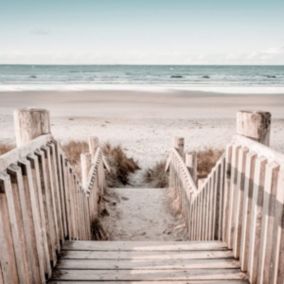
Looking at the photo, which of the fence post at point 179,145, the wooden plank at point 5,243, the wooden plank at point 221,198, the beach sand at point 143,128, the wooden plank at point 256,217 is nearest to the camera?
the wooden plank at point 5,243

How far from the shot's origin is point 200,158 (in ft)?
27.2

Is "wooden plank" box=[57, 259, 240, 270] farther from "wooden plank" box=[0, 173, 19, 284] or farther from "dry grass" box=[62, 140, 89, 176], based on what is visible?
"dry grass" box=[62, 140, 89, 176]

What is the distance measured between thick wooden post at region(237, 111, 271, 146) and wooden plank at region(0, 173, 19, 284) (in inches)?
77.2

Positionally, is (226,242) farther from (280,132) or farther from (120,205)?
(280,132)

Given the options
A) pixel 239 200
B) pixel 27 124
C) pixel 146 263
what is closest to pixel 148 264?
pixel 146 263

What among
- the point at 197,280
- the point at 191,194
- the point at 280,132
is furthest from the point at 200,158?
the point at 197,280

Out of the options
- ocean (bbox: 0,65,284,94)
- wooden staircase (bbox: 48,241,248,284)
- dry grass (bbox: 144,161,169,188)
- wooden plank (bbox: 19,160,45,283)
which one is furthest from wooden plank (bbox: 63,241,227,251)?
ocean (bbox: 0,65,284,94)

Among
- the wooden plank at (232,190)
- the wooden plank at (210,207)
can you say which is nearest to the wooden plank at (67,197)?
the wooden plank at (210,207)

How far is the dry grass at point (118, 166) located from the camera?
311 inches

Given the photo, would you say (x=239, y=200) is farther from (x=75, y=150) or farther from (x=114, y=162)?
(x=75, y=150)

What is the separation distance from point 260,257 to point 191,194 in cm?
221

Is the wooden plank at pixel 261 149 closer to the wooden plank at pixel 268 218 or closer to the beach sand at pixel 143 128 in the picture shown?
the wooden plank at pixel 268 218

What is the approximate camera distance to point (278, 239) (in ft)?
6.88

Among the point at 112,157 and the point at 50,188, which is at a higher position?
the point at 50,188
